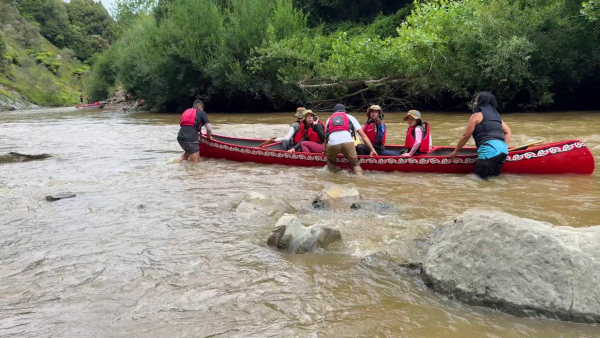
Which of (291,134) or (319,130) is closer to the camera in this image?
(319,130)

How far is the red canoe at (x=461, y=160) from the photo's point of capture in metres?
7.70

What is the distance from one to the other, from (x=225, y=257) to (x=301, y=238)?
0.75 m

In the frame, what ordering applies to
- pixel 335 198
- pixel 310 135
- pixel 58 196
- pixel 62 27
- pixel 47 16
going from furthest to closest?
pixel 62 27 < pixel 47 16 < pixel 310 135 < pixel 58 196 < pixel 335 198

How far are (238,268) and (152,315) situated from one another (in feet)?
3.29

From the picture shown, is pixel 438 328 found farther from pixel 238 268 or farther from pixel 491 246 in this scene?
pixel 238 268

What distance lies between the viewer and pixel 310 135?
32.9 ft

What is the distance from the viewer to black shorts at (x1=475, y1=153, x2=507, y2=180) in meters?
7.64

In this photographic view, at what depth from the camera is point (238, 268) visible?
4.18 metres

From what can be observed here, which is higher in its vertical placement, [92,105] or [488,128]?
[92,105]

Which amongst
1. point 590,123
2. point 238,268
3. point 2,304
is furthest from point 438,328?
point 590,123

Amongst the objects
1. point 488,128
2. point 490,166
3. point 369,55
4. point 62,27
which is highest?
point 62,27

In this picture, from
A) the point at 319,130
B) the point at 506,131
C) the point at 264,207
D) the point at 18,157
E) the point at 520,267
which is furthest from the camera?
the point at 18,157

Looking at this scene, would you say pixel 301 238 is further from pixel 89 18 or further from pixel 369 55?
pixel 89 18

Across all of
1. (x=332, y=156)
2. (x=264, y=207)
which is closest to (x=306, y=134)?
(x=332, y=156)
